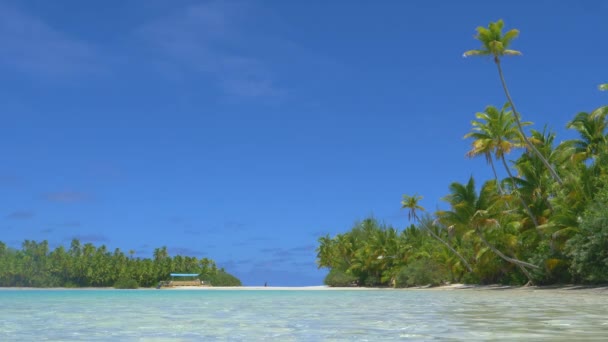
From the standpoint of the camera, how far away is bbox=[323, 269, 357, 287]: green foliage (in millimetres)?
70125

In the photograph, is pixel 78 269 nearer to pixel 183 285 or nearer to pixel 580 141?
pixel 183 285

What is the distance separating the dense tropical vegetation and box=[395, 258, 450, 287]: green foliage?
140 feet

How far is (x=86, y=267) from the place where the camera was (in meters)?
104

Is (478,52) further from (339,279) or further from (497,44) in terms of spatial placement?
(339,279)

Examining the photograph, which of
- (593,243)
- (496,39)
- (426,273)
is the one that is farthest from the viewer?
(426,273)

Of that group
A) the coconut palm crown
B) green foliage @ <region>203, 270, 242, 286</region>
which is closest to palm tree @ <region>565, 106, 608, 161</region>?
the coconut palm crown

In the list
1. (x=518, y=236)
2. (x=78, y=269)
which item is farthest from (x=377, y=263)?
(x=78, y=269)

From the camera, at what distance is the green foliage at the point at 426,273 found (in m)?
53.0

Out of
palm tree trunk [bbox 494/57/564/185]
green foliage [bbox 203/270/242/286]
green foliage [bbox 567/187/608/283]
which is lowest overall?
green foliage [bbox 567/187/608/283]

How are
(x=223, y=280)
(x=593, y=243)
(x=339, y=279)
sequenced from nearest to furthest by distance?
1. (x=593, y=243)
2. (x=339, y=279)
3. (x=223, y=280)

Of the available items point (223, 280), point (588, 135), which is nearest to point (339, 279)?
point (223, 280)

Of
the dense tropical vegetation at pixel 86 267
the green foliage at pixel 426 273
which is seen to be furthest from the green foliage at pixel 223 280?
the green foliage at pixel 426 273

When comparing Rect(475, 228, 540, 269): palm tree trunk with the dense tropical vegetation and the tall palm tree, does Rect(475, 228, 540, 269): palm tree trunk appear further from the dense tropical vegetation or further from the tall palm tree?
the dense tropical vegetation

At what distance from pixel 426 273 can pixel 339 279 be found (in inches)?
779
